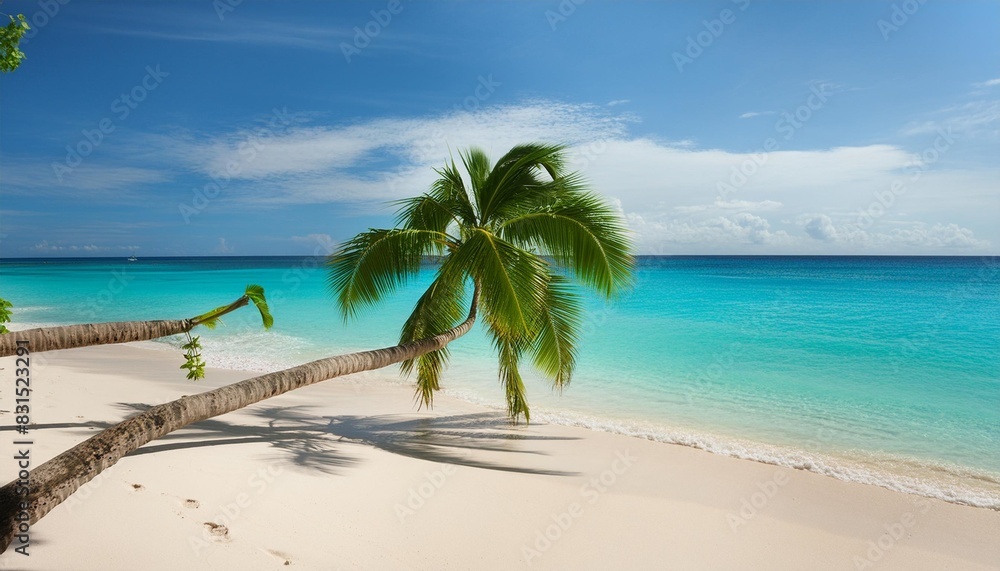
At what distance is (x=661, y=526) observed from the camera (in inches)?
188

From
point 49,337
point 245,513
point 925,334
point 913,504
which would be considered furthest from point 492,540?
point 925,334

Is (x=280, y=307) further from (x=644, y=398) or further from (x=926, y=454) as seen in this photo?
(x=926, y=454)

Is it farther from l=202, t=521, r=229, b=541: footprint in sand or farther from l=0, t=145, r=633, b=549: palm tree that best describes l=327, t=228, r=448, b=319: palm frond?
l=202, t=521, r=229, b=541: footprint in sand

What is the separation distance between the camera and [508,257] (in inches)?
220

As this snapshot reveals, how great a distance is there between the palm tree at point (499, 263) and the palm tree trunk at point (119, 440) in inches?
1.7

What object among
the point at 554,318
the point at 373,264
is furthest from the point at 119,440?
the point at 554,318

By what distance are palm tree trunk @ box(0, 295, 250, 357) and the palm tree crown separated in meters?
2.39

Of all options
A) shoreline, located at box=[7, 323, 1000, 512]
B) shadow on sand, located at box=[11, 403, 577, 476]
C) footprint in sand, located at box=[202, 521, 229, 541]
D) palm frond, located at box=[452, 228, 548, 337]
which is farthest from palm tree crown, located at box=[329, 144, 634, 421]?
footprint in sand, located at box=[202, 521, 229, 541]

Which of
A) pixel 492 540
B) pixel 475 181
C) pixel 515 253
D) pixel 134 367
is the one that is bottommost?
pixel 492 540

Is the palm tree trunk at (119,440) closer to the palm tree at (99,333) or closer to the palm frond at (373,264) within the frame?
the palm tree at (99,333)

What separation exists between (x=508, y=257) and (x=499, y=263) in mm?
182

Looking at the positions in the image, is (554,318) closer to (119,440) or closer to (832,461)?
(832,461)

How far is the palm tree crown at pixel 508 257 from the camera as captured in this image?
5.66 m

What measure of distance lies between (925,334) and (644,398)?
552 inches
